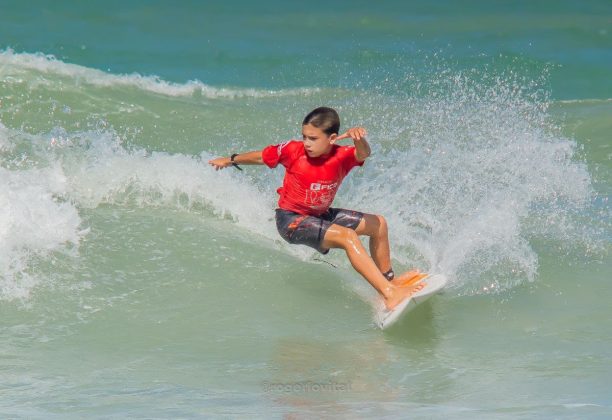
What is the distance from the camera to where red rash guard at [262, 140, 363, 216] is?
6.70 meters

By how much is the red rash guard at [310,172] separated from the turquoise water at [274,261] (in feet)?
2.10

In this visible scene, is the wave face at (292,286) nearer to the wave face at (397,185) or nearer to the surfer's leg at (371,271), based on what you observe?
the wave face at (397,185)

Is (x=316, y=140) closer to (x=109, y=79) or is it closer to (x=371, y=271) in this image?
(x=371, y=271)

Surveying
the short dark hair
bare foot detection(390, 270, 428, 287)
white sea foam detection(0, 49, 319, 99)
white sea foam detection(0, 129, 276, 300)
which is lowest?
bare foot detection(390, 270, 428, 287)

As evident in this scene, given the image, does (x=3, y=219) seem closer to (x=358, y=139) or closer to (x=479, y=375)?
(x=358, y=139)

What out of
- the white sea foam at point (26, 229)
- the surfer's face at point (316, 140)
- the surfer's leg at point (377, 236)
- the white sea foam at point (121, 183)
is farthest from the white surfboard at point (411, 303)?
the white sea foam at point (26, 229)

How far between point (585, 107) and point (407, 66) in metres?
3.05

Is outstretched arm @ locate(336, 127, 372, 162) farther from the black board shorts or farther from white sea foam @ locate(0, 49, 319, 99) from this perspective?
white sea foam @ locate(0, 49, 319, 99)

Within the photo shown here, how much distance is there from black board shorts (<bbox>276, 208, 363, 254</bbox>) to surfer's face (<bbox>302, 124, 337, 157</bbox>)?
41 centimetres

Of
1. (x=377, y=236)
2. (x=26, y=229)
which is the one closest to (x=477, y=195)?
(x=377, y=236)

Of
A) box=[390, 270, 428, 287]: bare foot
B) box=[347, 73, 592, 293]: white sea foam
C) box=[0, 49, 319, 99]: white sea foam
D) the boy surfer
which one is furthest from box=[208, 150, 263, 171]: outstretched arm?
box=[0, 49, 319, 99]: white sea foam

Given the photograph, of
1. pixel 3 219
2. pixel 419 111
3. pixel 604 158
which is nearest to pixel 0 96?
pixel 419 111

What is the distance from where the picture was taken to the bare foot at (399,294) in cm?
639

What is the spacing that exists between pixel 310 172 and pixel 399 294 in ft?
3.06
